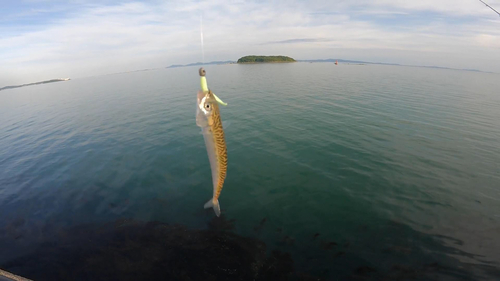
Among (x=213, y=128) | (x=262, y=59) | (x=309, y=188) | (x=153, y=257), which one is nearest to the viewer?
(x=213, y=128)

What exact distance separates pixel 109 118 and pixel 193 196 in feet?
67.8

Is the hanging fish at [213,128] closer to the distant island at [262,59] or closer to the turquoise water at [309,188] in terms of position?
the turquoise water at [309,188]

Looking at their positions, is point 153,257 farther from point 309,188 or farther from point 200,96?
point 309,188

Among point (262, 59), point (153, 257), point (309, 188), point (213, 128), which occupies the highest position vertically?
point (262, 59)

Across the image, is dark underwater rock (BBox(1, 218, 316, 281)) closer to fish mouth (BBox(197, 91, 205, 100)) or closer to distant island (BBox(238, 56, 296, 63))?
fish mouth (BBox(197, 91, 205, 100))

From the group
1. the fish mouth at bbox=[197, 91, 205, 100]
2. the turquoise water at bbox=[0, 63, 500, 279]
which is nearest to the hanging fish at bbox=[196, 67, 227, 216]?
the fish mouth at bbox=[197, 91, 205, 100]

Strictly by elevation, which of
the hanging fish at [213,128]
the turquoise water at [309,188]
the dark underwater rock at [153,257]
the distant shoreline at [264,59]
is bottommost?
the dark underwater rock at [153,257]

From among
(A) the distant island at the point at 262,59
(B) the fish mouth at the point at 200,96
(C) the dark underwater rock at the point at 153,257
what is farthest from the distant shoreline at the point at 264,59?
(B) the fish mouth at the point at 200,96

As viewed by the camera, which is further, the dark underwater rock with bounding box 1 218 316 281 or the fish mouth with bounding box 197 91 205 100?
the dark underwater rock with bounding box 1 218 316 281

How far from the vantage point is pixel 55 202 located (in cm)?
995

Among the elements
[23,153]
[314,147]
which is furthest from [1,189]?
[314,147]

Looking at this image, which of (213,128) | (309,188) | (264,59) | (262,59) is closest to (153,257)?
(213,128)

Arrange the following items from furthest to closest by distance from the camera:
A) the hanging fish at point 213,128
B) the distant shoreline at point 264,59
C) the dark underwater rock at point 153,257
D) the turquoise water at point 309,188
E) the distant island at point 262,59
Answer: the distant island at point 262,59 → the distant shoreline at point 264,59 → the turquoise water at point 309,188 → the dark underwater rock at point 153,257 → the hanging fish at point 213,128

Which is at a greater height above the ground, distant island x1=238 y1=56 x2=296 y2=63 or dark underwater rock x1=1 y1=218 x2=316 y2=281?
distant island x1=238 y1=56 x2=296 y2=63
